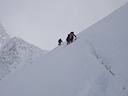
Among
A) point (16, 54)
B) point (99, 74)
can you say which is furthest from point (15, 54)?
point (99, 74)

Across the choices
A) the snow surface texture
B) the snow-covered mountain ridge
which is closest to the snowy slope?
the snow-covered mountain ridge

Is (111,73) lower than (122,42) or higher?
lower

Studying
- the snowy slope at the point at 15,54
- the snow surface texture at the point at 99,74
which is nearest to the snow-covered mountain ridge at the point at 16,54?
the snowy slope at the point at 15,54

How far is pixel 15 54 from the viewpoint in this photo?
415 feet

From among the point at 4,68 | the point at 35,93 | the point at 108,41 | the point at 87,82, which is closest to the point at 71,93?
the point at 87,82

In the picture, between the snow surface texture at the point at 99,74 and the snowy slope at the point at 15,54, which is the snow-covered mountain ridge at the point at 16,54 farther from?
the snow surface texture at the point at 99,74

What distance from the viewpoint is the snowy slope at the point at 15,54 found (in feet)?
376

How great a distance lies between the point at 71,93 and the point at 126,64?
8.96 ft

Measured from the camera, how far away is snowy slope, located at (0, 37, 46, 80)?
11462cm

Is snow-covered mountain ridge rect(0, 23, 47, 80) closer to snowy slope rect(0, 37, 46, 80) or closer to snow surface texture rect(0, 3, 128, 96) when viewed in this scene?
snowy slope rect(0, 37, 46, 80)

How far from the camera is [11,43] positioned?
141 m

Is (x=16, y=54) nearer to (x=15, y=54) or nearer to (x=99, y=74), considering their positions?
(x=15, y=54)

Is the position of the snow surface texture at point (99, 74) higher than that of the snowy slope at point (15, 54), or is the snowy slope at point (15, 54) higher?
the snowy slope at point (15, 54)

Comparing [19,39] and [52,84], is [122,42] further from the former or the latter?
[19,39]
